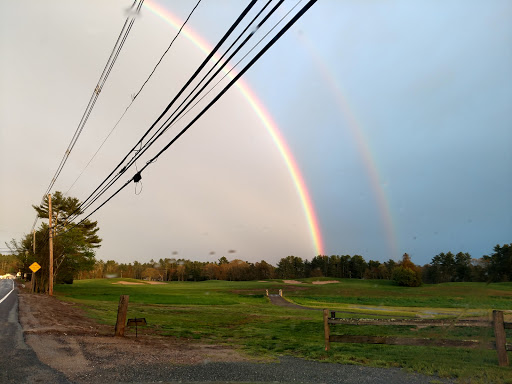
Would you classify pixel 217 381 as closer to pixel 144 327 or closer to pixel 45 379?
pixel 45 379

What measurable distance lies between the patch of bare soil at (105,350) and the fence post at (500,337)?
21.5 ft

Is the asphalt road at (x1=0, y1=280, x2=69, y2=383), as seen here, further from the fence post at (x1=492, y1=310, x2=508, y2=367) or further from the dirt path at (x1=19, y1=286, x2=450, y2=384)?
the fence post at (x1=492, y1=310, x2=508, y2=367)

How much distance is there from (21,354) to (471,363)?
1222 centimetres

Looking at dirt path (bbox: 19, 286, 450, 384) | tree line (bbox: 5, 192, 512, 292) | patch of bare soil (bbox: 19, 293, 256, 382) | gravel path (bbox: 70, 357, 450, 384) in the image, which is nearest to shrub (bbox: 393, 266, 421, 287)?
tree line (bbox: 5, 192, 512, 292)

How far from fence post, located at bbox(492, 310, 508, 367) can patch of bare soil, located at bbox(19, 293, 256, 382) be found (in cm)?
654

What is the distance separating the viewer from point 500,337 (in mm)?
9680

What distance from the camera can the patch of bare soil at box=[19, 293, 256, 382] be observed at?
9.76 meters

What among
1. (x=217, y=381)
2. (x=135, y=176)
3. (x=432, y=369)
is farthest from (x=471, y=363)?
(x=135, y=176)

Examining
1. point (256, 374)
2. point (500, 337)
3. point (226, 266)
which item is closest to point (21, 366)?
point (256, 374)

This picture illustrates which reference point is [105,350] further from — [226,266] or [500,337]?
[226,266]

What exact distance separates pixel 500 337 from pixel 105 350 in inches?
434

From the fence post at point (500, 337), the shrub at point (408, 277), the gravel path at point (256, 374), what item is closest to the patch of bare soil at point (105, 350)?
the gravel path at point (256, 374)

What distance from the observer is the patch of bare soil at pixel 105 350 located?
9.76m

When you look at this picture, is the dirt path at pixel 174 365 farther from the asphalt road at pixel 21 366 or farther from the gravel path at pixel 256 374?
the asphalt road at pixel 21 366
